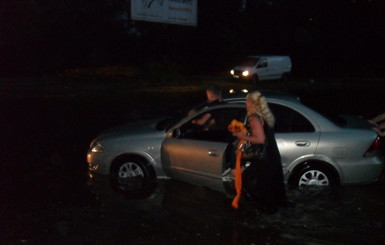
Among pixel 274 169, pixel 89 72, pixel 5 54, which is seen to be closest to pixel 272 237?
pixel 274 169

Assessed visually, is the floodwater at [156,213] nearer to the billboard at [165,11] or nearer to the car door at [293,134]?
the car door at [293,134]

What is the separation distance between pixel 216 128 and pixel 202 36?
36853 millimetres

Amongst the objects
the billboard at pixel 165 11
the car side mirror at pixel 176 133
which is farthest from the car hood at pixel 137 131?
the billboard at pixel 165 11

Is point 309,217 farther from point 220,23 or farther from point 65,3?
point 220,23

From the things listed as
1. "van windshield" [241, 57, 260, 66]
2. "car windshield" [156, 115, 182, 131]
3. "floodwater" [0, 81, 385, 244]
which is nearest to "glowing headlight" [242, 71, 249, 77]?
"van windshield" [241, 57, 260, 66]

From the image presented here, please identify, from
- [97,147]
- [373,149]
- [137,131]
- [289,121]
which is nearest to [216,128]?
[289,121]

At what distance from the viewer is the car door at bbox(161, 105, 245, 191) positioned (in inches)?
273

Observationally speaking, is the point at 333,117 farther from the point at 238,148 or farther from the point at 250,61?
the point at 250,61

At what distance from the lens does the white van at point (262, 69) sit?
31.8 m

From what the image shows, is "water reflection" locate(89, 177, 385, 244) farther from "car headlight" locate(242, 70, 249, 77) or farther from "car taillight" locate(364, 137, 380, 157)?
"car headlight" locate(242, 70, 249, 77)

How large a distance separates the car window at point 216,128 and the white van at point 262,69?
80.3 feet

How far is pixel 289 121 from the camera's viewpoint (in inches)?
279

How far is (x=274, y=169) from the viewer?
6051mm

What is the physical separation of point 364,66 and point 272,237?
140 feet
